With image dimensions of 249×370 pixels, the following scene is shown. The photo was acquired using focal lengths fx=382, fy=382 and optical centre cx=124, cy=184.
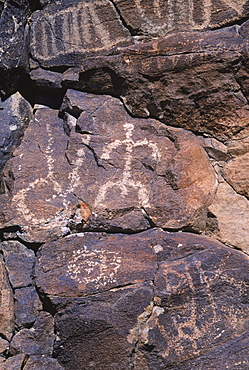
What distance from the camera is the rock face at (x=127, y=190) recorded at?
181cm

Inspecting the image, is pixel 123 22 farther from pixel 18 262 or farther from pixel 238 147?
pixel 18 262

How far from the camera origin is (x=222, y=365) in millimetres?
1750

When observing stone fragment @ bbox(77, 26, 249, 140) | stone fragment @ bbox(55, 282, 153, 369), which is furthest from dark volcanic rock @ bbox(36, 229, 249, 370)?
stone fragment @ bbox(77, 26, 249, 140)

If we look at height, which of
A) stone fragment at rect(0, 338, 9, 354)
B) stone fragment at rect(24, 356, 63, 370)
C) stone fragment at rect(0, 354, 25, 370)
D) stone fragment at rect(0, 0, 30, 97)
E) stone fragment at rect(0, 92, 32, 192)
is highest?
stone fragment at rect(0, 0, 30, 97)

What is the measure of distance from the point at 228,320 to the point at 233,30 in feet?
4.76

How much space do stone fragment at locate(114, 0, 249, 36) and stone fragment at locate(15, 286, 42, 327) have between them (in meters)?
1.53

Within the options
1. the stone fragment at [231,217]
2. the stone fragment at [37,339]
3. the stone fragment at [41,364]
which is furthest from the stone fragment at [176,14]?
the stone fragment at [41,364]

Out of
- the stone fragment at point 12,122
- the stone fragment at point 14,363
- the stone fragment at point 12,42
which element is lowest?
the stone fragment at point 14,363

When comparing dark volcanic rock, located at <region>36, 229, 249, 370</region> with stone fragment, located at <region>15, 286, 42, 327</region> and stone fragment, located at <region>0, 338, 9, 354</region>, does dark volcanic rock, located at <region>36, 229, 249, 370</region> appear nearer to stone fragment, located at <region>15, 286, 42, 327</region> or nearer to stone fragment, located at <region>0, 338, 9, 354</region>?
stone fragment, located at <region>15, 286, 42, 327</region>

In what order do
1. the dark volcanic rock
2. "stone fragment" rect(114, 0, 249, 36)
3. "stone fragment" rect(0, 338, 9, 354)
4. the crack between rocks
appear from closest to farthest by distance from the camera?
the dark volcanic rock < "stone fragment" rect(0, 338, 9, 354) < "stone fragment" rect(114, 0, 249, 36) < the crack between rocks

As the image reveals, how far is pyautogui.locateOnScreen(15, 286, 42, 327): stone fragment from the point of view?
1.92 m

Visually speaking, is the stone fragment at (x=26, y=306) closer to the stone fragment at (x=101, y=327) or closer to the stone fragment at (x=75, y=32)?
the stone fragment at (x=101, y=327)

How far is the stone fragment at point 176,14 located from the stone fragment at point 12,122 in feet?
2.57

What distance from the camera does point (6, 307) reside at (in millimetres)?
1945
